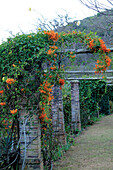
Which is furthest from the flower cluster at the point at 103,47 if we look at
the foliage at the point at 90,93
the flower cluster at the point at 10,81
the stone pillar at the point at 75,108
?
the foliage at the point at 90,93

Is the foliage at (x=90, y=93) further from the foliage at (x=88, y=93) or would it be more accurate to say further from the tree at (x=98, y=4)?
the tree at (x=98, y=4)

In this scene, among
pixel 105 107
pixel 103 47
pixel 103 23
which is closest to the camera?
pixel 103 47

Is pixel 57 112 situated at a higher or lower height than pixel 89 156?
higher

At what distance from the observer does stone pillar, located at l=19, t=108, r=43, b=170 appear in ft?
12.5

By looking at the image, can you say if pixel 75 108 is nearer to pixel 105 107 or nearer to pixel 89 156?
pixel 89 156

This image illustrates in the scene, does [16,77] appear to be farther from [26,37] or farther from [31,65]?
[26,37]

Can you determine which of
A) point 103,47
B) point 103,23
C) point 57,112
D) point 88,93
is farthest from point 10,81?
point 88,93

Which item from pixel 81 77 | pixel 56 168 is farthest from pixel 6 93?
pixel 81 77

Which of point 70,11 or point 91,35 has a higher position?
point 70,11

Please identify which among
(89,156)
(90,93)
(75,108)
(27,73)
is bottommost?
(89,156)

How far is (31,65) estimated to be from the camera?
3898mm

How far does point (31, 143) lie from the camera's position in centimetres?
386

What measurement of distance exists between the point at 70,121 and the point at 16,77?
538cm

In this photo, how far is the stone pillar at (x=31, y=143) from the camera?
3.81 meters
